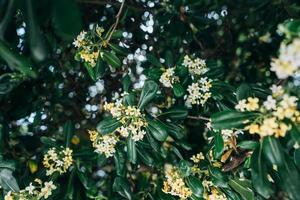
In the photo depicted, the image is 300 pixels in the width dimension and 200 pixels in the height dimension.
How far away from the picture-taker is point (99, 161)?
2254 mm

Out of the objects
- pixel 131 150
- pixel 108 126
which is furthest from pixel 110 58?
pixel 131 150

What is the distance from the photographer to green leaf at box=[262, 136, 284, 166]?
1517 mm

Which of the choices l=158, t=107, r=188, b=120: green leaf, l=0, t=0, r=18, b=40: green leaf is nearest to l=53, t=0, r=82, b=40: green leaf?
l=0, t=0, r=18, b=40: green leaf

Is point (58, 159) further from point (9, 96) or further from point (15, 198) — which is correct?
point (9, 96)

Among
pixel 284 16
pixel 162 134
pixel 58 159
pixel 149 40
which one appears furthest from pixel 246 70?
pixel 58 159

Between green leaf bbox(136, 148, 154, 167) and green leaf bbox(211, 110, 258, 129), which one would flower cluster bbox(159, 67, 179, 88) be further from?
green leaf bbox(211, 110, 258, 129)

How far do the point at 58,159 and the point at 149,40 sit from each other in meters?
1.22

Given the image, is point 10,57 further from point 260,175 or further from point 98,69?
point 260,175

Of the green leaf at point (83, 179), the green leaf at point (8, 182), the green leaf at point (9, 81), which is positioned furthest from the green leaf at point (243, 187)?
the green leaf at point (9, 81)

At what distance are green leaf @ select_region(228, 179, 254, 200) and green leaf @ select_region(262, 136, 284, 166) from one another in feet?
1.81

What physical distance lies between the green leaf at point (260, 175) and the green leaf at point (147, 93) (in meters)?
0.64

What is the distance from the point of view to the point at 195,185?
6.44 feet

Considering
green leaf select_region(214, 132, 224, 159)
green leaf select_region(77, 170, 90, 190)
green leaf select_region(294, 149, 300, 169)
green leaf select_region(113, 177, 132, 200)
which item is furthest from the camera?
green leaf select_region(77, 170, 90, 190)

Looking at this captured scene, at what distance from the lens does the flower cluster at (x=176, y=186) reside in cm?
200
